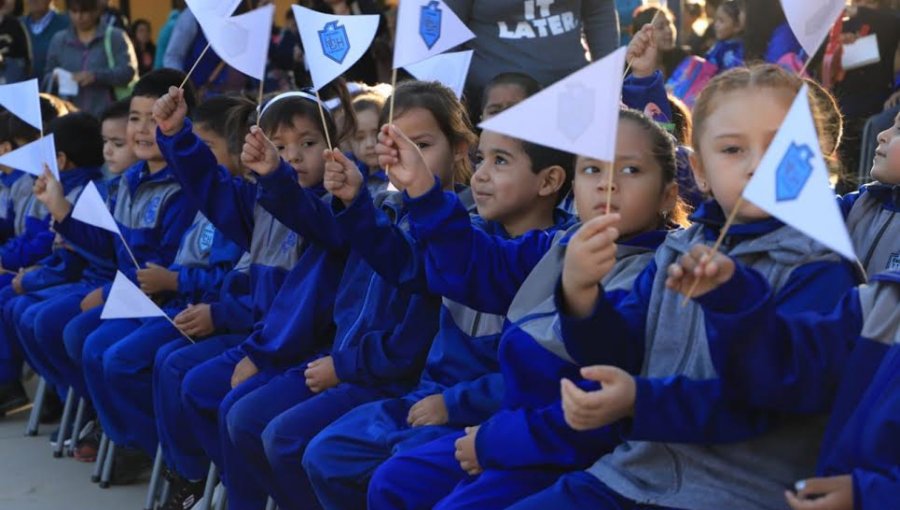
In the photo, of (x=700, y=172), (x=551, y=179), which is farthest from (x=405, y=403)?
(x=700, y=172)

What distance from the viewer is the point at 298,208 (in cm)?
377

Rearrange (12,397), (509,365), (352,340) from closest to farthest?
(509,365), (352,340), (12,397)

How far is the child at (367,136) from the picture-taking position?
14.9ft

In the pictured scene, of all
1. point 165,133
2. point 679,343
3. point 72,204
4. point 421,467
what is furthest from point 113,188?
point 679,343

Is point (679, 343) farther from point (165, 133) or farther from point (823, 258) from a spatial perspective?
point (165, 133)

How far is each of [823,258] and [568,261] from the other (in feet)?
1.41

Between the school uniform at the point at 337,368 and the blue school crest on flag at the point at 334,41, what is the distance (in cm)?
33

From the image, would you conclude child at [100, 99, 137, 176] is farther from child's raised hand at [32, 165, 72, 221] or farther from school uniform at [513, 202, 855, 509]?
school uniform at [513, 202, 855, 509]

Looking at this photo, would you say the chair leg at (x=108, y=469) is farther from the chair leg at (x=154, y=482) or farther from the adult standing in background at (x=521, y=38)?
the adult standing in background at (x=521, y=38)

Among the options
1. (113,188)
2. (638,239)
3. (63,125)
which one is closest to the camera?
(638,239)

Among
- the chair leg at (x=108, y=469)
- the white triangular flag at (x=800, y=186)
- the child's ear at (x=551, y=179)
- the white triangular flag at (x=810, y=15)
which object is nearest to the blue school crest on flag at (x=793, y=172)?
the white triangular flag at (x=800, y=186)

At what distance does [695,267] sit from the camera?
2.05 metres

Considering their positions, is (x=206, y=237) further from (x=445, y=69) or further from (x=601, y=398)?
(x=601, y=398)

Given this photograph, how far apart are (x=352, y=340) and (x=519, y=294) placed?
99 centimetres
